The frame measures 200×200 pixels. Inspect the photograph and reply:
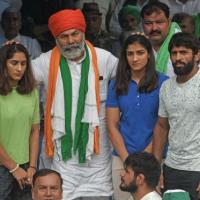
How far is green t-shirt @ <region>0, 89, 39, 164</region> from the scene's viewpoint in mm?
6168

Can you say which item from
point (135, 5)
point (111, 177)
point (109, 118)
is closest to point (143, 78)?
point (109, 118)

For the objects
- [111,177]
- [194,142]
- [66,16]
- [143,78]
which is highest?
[66,16]

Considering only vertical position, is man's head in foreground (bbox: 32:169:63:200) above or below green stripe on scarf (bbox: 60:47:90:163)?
below

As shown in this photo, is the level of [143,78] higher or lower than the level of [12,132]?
higher

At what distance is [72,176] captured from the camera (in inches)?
256

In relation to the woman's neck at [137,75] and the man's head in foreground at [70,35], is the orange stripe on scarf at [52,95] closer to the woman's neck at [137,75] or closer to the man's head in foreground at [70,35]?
the man's head in foreground at [70,35]

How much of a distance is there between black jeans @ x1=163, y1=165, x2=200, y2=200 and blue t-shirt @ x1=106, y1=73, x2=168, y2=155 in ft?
1.25

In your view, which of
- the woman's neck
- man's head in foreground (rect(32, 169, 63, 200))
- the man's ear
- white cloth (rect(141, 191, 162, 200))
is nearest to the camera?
white cloth (rect(141, 191, 162, 200))

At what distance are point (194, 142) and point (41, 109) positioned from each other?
186 cm

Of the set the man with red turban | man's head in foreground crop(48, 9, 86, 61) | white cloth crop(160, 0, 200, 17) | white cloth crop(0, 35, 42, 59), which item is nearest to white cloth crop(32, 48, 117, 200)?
the man with red turban

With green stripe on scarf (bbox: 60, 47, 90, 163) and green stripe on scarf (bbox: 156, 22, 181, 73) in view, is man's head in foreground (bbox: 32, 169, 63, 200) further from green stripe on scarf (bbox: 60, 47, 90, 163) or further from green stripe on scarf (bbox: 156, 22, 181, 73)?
green stripe on scarf (bbox: 156, 22, 181, 73)

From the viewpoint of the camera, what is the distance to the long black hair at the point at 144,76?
6.25 metres

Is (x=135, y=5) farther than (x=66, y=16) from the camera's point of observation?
Yes

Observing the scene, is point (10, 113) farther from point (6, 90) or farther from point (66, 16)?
point (66, 16)
